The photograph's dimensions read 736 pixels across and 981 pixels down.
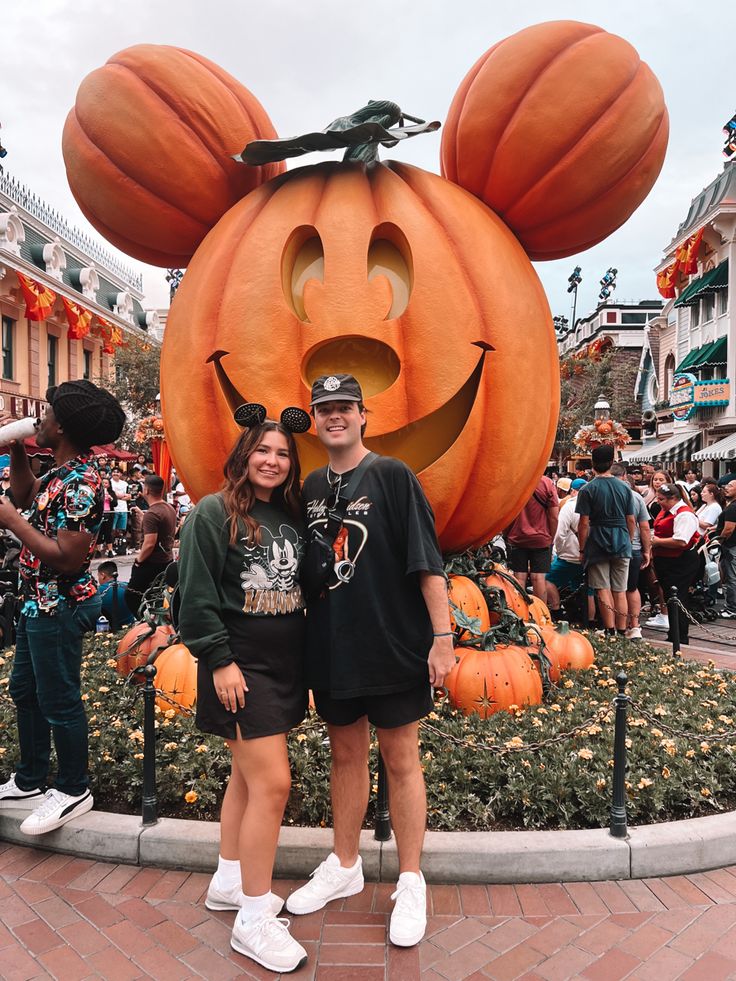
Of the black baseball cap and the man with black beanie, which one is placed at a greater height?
the black baseball cap

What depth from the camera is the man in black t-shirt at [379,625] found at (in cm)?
221

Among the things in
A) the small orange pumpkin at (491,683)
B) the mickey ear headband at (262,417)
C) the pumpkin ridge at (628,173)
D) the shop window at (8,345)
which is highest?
the shop window at (8,345)

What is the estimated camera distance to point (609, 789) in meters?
2.99

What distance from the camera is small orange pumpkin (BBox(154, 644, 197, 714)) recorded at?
372 centimetres

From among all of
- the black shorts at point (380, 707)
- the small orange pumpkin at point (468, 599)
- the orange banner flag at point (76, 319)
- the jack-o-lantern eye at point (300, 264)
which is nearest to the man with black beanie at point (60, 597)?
the black shorts at point (380, 707)

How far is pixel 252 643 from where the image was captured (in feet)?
7.09

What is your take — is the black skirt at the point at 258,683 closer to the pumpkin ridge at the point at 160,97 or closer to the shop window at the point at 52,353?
the pumpkin ridge at the point at 160,97

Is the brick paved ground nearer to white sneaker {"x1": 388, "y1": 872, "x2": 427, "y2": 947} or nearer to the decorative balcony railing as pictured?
white sneaker {"x1": 388, "y1": 872, "x2": 427, "y2": 947}

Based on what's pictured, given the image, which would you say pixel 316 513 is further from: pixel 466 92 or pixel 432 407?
pixel 466 92

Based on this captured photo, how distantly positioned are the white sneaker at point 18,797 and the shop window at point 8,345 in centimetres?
2322

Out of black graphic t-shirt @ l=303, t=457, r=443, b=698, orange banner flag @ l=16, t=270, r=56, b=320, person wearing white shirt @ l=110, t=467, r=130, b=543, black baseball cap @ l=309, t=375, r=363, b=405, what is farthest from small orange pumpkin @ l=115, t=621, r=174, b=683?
orange banner flag @ l=16, t=270, r=56, b=320

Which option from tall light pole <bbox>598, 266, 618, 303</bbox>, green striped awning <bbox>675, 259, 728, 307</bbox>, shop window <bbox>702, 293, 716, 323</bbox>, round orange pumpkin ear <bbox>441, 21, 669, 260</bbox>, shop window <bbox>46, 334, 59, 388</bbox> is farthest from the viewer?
tall light pole <bbox>598, 266, 618, 303</bbox>

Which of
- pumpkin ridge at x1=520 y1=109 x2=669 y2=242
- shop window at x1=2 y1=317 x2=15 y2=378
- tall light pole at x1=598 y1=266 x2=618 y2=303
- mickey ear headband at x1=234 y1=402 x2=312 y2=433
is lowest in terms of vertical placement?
mickey ear headband at x1=234 y1=402 x2=312 y2=433

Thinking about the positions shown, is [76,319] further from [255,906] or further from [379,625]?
[255,906]
